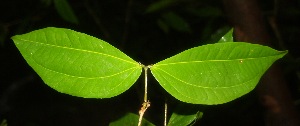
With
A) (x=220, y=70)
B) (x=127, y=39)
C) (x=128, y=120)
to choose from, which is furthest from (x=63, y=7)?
(x=127, y=39)

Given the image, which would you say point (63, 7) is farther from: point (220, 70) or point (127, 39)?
point (127, 39)

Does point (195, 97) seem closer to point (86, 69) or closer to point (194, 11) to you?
point (86, 69)

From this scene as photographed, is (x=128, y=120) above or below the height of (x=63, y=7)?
below

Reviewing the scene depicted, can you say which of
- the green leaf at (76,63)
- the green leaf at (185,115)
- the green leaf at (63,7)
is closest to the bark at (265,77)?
the green leaf at (185,115)

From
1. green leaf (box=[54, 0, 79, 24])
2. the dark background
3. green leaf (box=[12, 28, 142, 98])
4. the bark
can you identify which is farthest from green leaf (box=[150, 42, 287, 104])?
green leaf (box=[54, 0, 79, 24])

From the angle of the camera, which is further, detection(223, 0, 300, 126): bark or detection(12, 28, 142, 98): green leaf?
detection(223, 0, 300, 126): bark

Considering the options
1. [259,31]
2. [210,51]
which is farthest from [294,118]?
[210,51]

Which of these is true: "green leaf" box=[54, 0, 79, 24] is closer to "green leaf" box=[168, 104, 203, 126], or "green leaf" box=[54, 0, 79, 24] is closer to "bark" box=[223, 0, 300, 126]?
"bark" box=[223, 0, 300, 126]
